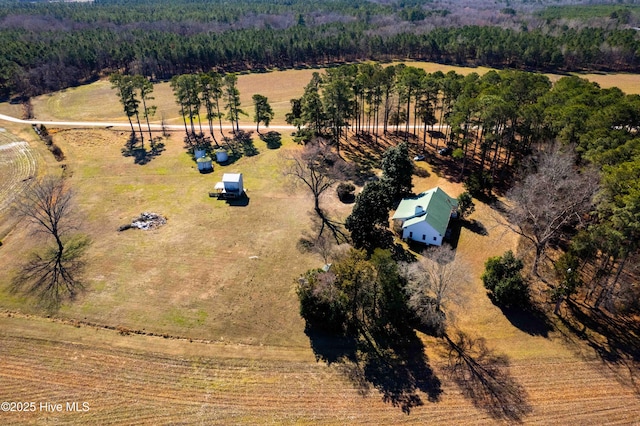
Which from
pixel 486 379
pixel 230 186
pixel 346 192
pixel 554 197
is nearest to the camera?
pixel 486 379

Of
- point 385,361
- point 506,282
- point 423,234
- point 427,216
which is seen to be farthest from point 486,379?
point 427,216

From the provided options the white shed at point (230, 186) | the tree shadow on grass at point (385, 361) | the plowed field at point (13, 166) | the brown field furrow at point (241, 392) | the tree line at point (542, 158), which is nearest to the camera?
the brown field furrow at point (241, 392)

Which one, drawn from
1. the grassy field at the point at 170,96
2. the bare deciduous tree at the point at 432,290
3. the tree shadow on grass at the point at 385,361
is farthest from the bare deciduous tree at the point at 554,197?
the grassy field at the point at 170,96

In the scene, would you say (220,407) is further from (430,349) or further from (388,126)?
(388,126)

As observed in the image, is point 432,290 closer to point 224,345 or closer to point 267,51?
point 224,345

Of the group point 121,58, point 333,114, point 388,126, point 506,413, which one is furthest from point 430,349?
point 121,58

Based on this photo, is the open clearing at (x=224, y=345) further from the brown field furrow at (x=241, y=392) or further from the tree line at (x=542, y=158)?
the tree line at (x=542, y=158)
